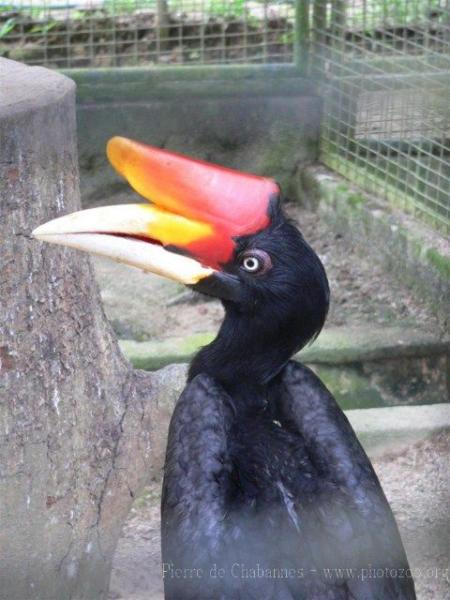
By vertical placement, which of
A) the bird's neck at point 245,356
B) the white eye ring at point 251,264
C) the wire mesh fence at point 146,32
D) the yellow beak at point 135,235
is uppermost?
the yellow beak at point 135,235

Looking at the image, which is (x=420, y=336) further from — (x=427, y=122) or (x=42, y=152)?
(x=42, y=152)

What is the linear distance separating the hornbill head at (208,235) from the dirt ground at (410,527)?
77cm

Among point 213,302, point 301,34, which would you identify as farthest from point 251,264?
point 301,34

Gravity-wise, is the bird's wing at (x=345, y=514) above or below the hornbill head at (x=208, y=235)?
below

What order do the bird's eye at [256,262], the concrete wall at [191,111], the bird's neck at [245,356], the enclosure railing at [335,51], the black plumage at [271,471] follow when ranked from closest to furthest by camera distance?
the black plumage at [271,471], the bird's eye at [256,262], the bird's neck at [245,356], the enclosure railing at [335,51], the concrete wall at [191,111]

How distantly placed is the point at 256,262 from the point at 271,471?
1.23ft

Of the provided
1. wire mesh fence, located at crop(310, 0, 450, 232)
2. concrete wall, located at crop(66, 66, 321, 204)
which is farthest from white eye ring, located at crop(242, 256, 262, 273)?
concrete wall, located at crop(66, 66, 321, 204)

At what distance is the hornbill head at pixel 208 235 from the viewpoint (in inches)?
78.9

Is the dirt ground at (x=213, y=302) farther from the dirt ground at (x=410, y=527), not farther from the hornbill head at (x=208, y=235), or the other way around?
the hornbill head at (x=208, y=235)

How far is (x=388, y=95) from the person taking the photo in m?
3.37

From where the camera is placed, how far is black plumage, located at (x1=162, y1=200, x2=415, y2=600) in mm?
1876

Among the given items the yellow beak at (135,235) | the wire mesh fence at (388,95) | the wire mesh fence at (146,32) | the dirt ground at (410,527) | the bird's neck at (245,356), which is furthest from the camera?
the wire mesh fence at (146,32)

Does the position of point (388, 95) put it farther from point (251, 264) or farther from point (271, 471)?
point (271, 471)

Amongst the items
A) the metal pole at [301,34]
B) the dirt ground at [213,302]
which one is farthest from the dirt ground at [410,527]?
the metal pole at [301,34]
